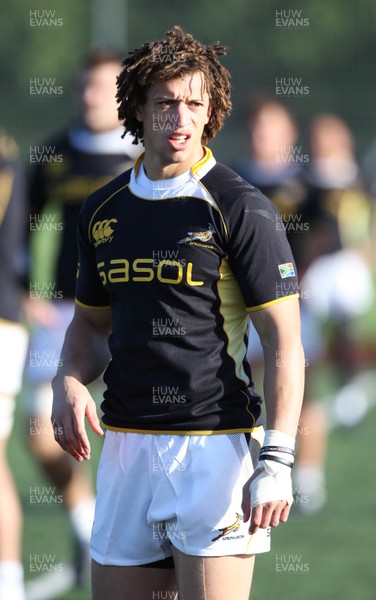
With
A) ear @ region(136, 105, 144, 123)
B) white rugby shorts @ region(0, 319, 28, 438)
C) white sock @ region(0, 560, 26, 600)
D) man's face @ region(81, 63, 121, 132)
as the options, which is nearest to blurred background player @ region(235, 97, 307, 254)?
man's face @ region(81, 63, 121, 132)

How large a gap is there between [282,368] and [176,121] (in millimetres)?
725

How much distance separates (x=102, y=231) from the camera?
3.51 m

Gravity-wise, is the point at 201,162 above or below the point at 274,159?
above

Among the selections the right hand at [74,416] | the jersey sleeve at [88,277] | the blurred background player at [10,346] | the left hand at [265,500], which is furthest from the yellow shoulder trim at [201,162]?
the blurred background player at [10,346]

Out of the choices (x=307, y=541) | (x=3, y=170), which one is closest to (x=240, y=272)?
(x=3, y=170)

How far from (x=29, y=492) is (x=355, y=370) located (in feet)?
19.9

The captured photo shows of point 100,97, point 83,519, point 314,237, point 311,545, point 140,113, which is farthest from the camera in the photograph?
point 314,237

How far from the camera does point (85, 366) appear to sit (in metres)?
3.62

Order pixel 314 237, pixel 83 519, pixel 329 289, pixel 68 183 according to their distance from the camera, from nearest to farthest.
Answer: pixel 83 519 < pixel 68 183 < pixel 314 237 < pixel 329 289

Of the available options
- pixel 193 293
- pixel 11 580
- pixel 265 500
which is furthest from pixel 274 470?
pixel 11 580

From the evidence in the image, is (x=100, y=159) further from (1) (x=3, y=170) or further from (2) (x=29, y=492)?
(2) (x=29, y=492)

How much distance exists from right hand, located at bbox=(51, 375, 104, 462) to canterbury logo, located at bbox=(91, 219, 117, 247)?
16.1 inches

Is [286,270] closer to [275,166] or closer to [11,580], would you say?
[11,580]

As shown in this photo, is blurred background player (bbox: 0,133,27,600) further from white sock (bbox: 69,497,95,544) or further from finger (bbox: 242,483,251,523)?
finger (bbox: 242,483,251,523)
